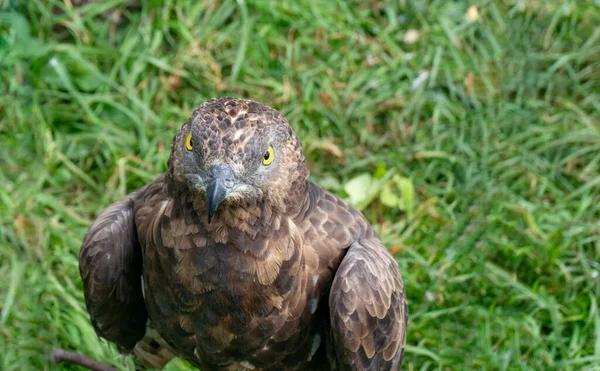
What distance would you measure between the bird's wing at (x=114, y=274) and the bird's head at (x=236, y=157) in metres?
0.58

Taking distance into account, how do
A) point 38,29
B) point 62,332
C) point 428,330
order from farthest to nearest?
point 38,29 < point 428,330 < point 62,332

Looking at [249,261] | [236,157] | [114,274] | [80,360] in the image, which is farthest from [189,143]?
[80,360]

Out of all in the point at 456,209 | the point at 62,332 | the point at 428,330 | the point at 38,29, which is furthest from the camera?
the point at 38,29

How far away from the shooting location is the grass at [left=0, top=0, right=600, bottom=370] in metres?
5.32

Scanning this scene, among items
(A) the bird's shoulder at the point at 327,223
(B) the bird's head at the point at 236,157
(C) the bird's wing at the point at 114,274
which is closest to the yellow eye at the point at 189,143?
(B) the bird's head at the point at 236,157

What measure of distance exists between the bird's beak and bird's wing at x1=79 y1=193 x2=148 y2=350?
0.90 m

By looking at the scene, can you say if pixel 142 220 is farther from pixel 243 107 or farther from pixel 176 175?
pixel 243 107

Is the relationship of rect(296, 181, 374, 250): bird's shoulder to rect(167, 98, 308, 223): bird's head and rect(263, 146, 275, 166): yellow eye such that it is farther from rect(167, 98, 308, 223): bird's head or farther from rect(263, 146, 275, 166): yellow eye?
rect(263, 146, 275, 166): yellow eye

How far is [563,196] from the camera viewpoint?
6234 mm

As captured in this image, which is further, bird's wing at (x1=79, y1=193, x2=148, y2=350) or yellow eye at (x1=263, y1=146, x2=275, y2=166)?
→ bird's wing at (x1=79, y1=193, x2=148, y2=350)

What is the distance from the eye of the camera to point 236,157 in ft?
10.9

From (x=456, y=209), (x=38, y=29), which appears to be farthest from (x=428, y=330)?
(x=38, y=29)

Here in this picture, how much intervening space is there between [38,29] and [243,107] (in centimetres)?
377

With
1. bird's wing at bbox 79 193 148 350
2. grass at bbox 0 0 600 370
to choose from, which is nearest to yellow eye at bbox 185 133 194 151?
bird's wing at bbox 79 193 148 350
